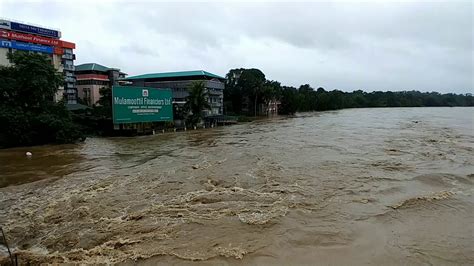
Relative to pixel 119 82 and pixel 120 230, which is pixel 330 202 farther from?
pixel 119 82

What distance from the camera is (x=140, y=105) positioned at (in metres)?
31.5

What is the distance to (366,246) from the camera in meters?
6.09

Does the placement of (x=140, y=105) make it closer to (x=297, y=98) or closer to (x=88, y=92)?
(x=88, y=92)

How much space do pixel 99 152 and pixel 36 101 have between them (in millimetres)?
9298

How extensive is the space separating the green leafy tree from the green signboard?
4497 millimetres

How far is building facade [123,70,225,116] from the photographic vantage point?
48531mm

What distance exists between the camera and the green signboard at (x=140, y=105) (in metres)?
29.3

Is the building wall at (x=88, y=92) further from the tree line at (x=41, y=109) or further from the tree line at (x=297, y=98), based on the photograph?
the tree line at (x=297, y=98)

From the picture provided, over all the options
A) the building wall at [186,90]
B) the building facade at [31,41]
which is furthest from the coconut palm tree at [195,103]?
the building facade at [31,41]

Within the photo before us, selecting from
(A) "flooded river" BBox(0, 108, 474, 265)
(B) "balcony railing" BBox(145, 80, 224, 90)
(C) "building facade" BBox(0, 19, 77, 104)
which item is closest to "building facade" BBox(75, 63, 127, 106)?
(B) "balcony railing" BBox(145, 80, 224, 90)

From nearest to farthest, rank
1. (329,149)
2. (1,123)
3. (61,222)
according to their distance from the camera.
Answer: (61,222)
(329,149)
(1,123)

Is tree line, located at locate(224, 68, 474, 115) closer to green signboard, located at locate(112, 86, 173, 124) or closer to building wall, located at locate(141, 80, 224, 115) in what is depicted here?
building wall, located at locate(141, 80, 224, 115)

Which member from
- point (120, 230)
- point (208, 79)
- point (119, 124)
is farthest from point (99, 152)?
point (208, 79)

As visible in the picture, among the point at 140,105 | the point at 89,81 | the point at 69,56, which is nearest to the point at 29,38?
the point at 69,56
